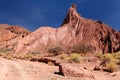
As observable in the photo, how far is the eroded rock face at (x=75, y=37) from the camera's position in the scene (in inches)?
3777

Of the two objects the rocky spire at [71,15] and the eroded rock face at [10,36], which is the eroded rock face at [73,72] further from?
the eroded rock face at [10,36]

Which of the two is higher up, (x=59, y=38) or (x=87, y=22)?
(x=87, y=22)

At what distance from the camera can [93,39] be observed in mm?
97625

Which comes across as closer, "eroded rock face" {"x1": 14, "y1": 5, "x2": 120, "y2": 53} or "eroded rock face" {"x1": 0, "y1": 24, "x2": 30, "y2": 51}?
"eroded rock face" {"x1": 14, "y1": 5, "x2": 120, "y2": 53}

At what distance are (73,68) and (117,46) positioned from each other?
82.3 metres

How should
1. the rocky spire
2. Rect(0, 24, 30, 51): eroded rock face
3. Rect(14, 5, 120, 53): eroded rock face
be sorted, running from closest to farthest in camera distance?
Rect(14, 5, 120, 53): eroded rock face
the rocky spire
Rect(0, 24, 30, 51): eroded rock face

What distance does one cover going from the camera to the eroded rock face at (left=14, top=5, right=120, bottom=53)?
315 ft

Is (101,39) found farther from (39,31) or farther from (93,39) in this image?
(39,31)

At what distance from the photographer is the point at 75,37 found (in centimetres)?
9950

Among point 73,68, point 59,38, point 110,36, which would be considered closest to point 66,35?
point 59,38

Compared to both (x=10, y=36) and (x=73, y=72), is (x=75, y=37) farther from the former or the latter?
(x=73, y=72)

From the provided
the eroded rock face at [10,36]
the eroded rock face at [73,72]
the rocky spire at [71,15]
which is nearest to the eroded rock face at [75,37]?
the rocky spire at [71,15]

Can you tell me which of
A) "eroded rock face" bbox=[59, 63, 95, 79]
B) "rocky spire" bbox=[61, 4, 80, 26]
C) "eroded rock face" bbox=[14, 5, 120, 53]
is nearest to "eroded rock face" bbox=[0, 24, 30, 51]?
"eroded rock face" bbox=[14, 5, 120, 53]

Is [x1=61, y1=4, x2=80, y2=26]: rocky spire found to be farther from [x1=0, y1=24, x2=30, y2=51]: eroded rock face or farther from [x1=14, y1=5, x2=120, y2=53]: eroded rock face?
[x1=0, y1=24, x2=30, y2=51]: eroded rock face
